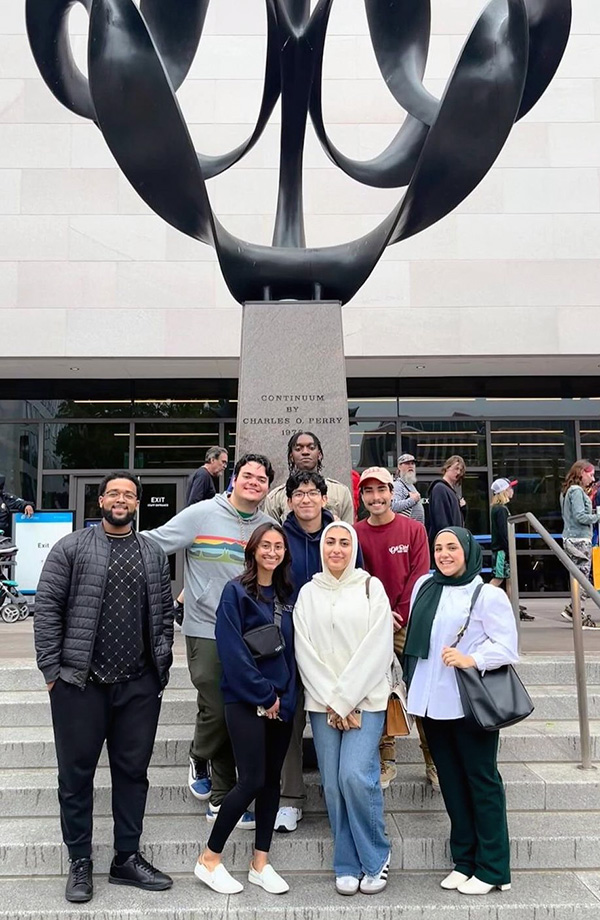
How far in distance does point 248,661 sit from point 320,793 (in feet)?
4.34

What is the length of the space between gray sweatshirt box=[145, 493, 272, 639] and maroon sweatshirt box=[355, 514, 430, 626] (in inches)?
26.5

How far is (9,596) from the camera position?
10.1 m

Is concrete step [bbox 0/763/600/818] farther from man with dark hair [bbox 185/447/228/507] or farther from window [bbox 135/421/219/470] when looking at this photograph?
window [bbox 135/421/219/470]

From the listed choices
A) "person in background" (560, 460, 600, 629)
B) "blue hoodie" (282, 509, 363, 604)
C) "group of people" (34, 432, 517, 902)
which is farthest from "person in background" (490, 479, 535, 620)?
"group of people" (34, 432, 517, 902)

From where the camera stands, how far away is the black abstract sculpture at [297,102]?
5.14 m

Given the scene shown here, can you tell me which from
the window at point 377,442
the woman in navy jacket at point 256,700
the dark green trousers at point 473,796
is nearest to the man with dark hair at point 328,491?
the woman in navy jacket at point 256,700

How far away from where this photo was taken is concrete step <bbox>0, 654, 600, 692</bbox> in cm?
532

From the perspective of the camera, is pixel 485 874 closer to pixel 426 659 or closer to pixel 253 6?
pixel 426 659

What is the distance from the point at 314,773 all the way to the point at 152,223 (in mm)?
9619

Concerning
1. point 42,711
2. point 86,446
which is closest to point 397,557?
point 42,711

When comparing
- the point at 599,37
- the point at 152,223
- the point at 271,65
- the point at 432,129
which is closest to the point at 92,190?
the point at 152,223

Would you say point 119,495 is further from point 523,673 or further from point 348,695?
point 523,673

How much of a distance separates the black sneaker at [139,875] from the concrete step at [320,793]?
24.0 inches

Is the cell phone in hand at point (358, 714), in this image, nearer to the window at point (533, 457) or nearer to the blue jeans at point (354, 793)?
the blue jeans at point (354, 793)
